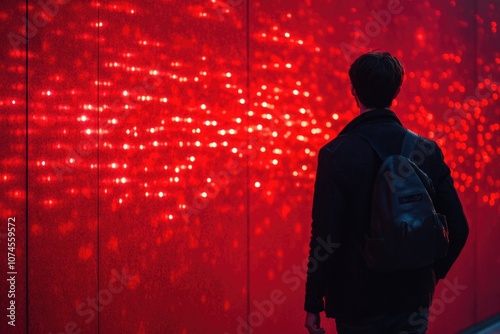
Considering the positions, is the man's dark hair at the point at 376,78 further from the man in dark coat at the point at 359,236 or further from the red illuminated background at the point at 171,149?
the red illuminated background at the point at 171,149

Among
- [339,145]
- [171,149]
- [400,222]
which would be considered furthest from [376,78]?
[171,149]

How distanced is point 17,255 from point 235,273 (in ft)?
3.49

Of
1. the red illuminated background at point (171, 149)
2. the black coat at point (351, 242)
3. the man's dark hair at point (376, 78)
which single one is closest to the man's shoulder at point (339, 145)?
the black coat at point (351, 242)

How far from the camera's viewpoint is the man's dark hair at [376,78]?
1771 millimetres

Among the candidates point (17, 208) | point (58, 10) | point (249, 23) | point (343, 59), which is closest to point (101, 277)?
point (17, 208)

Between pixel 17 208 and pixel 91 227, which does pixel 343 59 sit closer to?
pixel 91 227

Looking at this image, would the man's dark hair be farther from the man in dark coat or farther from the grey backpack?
the grey backpack

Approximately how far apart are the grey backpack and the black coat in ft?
0.15

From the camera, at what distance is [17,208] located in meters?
2.36

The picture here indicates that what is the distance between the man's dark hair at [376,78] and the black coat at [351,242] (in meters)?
0.06

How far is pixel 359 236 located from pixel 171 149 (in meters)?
1.23

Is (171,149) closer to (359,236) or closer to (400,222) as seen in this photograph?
(359,236)

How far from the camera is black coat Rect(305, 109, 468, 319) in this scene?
1.70 metres

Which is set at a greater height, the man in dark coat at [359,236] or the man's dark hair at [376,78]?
the man's dark hair at [376,78]
